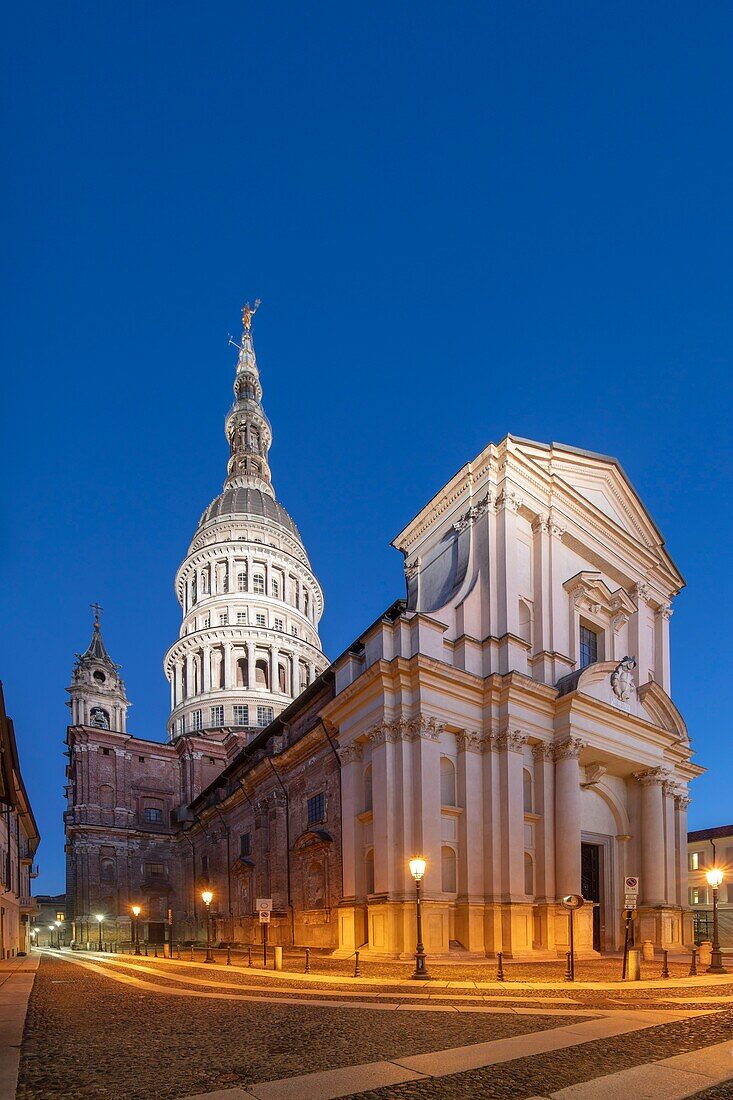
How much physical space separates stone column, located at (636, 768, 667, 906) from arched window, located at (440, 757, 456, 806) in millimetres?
10884

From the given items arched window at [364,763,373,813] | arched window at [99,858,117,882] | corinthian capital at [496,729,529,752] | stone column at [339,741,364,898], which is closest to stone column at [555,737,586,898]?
corinthian capital at [496,729,529,752]

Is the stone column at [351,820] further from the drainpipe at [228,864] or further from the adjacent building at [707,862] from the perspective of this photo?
the adjacent building at [707,862]

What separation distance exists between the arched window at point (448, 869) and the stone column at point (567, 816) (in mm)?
4449

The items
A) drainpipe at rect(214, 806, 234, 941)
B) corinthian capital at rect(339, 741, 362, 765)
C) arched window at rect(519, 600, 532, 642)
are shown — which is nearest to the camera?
corinthian capital at rect(339, 741, 362, 765)

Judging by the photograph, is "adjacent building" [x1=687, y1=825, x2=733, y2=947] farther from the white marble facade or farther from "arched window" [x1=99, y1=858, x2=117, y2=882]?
"arched window" [x1=99, y1=858, x2=117, y2=882]

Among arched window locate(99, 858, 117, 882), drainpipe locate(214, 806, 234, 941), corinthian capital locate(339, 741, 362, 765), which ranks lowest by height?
arched window locate(99, 858, 117, 882)

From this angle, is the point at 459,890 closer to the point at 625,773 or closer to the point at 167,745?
the point at 625,773

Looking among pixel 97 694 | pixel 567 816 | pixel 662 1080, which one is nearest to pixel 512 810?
pixel 567 816

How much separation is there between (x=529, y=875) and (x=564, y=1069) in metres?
20.8

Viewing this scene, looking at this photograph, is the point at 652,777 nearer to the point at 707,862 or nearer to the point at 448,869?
the point at 448,869

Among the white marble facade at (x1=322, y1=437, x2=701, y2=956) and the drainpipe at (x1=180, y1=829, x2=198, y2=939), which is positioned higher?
the white marble facade at (x1=322, y1=437, x2=701, y2=956)

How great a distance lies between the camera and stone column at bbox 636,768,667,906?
31875mm

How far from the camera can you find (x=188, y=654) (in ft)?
A: 267

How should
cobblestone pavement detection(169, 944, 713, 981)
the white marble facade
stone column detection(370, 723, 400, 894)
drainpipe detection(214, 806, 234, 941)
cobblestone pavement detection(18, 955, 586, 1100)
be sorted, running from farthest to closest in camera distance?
drainpipe detection(214, 806, 234, 941), the white marble facade, stone column detection(370, 723, 400, 894), cobblestone pavement detection(169, 944, 713, 981), cobblestone pavement detection(18, 955, 586, 1100)
